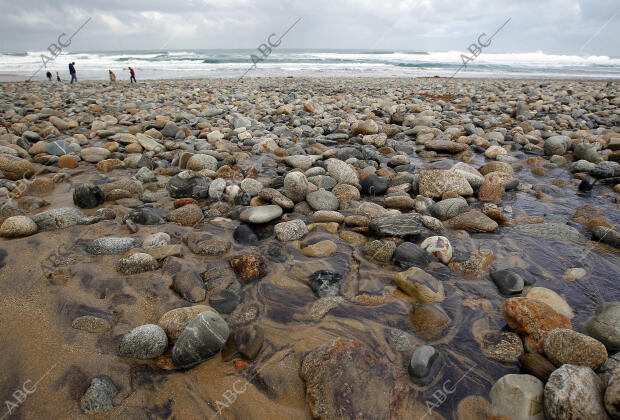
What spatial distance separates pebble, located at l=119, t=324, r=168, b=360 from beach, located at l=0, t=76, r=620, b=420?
11 millimetres

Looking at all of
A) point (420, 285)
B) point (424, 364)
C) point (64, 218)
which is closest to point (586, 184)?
point (420, 285)

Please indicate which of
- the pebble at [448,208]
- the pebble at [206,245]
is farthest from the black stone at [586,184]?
the pebble at [206,245]

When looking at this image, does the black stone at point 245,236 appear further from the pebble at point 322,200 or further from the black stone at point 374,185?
the black stone at point 374,185

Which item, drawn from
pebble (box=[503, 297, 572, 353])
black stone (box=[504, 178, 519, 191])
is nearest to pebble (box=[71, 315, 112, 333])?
pebble (box=[503, 297, 572, 353])

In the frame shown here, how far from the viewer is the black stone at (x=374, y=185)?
3.93 m

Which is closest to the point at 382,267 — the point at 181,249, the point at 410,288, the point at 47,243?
the point at 410,288

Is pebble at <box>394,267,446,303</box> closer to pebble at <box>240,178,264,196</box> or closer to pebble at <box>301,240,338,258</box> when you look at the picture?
pebble at <box>301,240,338,258</box>

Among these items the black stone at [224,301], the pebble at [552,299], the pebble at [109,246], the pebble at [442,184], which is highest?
the pebble at [442,184]

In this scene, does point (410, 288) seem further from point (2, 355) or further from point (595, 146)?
point (595, 146)

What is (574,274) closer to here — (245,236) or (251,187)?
(245,236)

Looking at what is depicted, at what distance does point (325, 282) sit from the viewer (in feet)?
7.82

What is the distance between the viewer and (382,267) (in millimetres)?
2598

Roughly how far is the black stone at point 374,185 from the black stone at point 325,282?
1714 mm

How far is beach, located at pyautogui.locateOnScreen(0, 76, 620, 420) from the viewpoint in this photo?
5.24 feet
